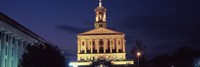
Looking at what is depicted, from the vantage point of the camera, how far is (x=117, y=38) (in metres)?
158

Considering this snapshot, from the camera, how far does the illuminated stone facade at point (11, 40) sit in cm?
6638

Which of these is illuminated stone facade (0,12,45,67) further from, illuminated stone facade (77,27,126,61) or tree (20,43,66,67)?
illuminated stone facade (77,27,126,61)

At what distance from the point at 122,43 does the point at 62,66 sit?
9287 cm

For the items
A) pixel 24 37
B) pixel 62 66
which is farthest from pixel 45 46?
pixel 24 37

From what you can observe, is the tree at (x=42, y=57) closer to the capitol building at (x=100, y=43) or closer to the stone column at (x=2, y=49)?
the stone column at (x=2, y=49)

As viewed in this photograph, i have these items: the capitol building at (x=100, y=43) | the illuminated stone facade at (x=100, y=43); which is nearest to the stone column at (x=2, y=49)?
the capitol building at (x=100, y=43)

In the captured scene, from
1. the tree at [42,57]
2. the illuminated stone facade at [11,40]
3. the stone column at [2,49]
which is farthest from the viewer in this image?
the illuminated stone facade at [11,40]

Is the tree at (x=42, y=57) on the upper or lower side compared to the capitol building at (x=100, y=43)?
lower

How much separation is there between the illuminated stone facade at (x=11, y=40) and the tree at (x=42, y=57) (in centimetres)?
627

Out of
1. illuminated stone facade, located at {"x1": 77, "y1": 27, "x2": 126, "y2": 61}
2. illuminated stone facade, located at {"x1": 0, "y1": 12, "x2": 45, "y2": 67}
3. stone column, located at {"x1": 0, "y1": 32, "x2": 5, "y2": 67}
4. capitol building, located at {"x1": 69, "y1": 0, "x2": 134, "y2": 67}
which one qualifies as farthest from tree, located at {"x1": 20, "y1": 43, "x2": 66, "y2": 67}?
illuminated stone facade, located at {"x1": 77, "y1": 27, "x2": 126, "y2": 61}

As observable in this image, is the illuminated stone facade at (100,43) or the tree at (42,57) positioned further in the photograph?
the illuminated stone facade at (100,43)

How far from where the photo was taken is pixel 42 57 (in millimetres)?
60719

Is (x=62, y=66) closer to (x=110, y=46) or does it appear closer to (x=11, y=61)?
(x=11, y=61)

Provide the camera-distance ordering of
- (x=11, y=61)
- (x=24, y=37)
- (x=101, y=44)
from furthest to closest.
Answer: (x=101, y=44)
(x=24, y=37)
(x=11, y=61)
